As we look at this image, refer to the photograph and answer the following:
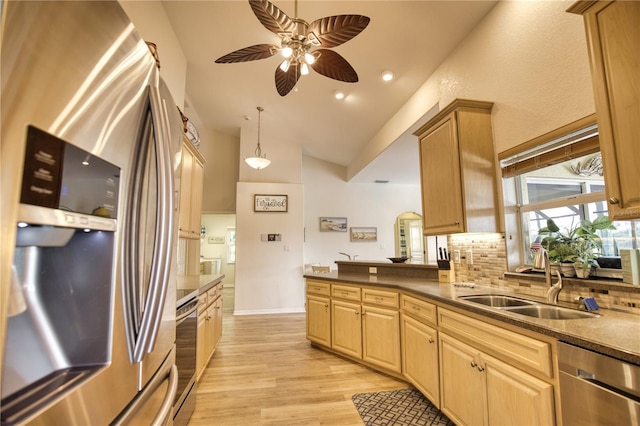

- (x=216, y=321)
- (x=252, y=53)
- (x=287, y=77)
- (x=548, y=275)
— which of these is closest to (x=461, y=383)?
(x=548, y=275)

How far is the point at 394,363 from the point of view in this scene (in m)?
2.71

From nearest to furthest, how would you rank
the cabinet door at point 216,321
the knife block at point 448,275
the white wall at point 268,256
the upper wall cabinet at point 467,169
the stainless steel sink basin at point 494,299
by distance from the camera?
the stainless steel sink basin at point 494,299 → the upper wall cabinet at point 467,169 → the knife block at point 448,275 → the cabinet door at point 216,321 → the white wall at point 268,256

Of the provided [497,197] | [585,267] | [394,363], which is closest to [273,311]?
[394,363]

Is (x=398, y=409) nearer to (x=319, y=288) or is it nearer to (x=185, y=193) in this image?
(x=319, y=288)

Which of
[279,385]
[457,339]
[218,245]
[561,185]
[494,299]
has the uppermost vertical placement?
[561,185]

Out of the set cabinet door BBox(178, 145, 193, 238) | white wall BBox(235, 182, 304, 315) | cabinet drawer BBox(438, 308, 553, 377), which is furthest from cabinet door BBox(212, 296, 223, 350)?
cabinet drawer BBox(438, 308, 553, 377)

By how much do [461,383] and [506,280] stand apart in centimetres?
96

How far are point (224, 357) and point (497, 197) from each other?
330 centimetres

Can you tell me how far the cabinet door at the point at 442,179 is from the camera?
2525 millimetres

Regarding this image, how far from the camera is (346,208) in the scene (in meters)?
7.31

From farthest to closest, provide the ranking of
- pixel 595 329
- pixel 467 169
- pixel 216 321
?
pixel 216 321
pixel 467 169
pixel 595 329

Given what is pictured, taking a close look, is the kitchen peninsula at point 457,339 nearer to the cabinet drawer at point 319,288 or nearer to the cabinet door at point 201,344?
the cabinet drawer at point 319,288

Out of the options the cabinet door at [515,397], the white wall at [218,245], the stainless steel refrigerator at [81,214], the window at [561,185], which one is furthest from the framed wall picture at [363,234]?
the stainless steel refrigerator at [81,214]

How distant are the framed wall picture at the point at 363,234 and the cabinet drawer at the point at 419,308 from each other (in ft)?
15.0
